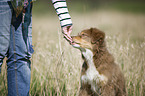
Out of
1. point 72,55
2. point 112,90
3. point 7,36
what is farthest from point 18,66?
point 72,55

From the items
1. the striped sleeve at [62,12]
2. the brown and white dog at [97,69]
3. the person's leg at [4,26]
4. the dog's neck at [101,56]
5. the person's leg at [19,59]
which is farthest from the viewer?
the dog's neck at [101,56]

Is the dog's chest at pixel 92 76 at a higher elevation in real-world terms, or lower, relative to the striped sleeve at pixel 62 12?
lower

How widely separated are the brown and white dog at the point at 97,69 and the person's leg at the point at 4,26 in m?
1.03

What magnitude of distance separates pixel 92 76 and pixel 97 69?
132mm

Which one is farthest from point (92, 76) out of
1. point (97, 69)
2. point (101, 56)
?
point (101, 56)

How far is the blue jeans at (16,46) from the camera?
81.4 inches

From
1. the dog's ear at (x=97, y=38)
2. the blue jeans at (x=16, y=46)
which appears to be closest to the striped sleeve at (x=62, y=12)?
the blue jeans at (x=16, y=46)

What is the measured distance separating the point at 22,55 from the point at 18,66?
0.47 ft

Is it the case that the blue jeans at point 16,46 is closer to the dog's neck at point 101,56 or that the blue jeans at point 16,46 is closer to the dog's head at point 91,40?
the dog's head at point 91,40

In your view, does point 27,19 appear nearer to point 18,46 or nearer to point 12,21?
point 12,21

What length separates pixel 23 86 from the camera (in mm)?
2268

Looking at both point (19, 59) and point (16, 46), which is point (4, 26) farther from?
point (19, 59)

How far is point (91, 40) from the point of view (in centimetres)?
294

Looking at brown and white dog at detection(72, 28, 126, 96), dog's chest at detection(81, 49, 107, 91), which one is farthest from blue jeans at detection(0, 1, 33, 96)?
dog's chest at detection(81, 49, 107, 91)
